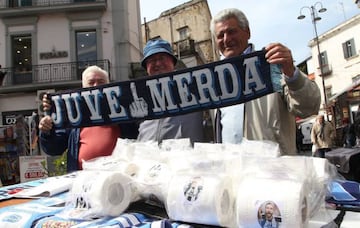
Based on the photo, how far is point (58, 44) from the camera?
17.6m

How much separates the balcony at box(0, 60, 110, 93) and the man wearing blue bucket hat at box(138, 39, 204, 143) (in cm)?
1528

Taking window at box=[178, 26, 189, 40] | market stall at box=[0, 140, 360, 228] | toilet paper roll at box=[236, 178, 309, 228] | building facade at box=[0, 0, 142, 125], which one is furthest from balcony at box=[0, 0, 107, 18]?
toilet paper roll at box=[236, 178, 309, 228]

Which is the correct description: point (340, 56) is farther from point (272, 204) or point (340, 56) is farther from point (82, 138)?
point (272, 204)

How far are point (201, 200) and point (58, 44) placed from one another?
58.5 feet

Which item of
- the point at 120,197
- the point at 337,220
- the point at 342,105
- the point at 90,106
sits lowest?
the point at 337,220

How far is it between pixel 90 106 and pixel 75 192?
0.76 m

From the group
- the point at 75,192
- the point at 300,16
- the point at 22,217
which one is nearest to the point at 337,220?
the point at 75,192

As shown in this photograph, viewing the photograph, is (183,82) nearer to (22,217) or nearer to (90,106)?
(90,106)

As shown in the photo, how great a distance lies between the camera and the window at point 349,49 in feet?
81.3

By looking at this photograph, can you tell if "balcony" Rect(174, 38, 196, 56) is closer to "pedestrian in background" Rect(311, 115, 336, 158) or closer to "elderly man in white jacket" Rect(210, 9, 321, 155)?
"pedestrian in background" Rect(311, 115, 336, 158)

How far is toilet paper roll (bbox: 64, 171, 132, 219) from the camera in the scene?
1173 mm

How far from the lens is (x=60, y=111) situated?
2076 mm

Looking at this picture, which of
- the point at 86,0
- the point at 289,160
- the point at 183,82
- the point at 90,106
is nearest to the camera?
the point at 289,160

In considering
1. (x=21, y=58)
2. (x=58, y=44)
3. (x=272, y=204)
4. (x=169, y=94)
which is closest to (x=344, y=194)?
(x=272, y=204)
